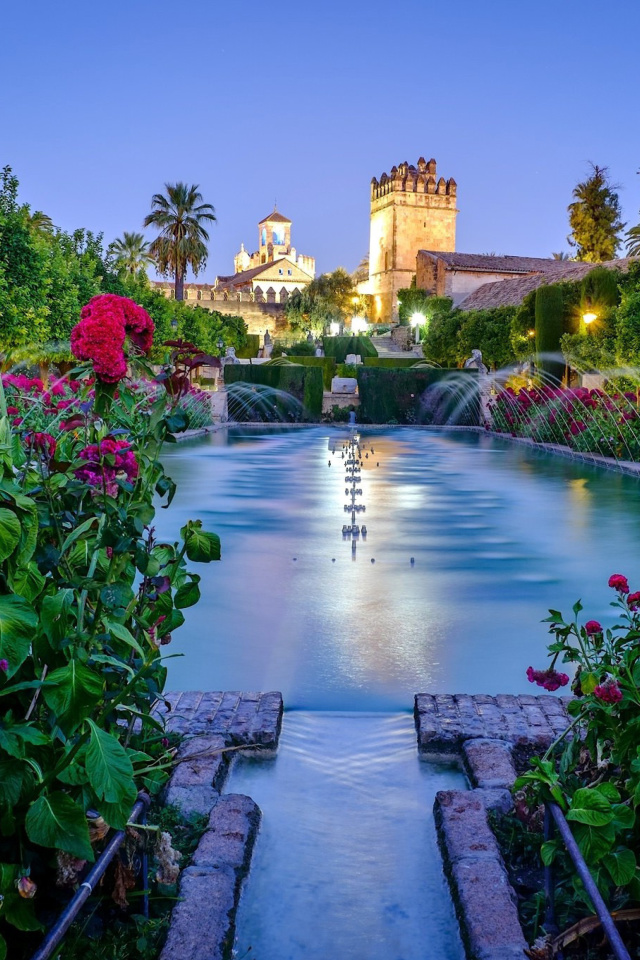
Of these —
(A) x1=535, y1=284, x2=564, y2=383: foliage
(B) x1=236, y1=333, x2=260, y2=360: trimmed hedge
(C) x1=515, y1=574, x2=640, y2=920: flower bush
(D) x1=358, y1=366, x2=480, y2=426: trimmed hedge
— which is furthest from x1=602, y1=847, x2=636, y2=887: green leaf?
(B) x1=236, y1=333, x2=260, y2=360: trimmed hedge

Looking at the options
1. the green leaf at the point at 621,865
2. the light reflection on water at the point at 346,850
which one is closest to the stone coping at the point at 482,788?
the light reflection on water at the point at 346,850

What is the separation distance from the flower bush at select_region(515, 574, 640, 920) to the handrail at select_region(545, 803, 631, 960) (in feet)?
0.14

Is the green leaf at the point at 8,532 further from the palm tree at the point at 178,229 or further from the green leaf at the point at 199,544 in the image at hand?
the palm tree at the point at 178,229

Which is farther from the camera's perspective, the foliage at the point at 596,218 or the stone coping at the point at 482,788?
the foliage at the point at 596,218

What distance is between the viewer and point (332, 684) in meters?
4.72

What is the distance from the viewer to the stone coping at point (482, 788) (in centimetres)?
237

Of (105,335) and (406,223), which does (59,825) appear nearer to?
(105,335)

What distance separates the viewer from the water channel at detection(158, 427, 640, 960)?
109 inches

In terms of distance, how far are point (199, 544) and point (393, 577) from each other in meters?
4.53

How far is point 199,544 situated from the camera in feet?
9.14

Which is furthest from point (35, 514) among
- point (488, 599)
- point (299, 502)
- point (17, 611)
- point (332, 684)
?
point (299, 502)

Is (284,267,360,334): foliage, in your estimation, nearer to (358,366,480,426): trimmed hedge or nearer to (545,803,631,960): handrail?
(358,366,480,426): trimmed hedge

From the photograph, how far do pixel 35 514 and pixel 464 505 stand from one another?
378 inches

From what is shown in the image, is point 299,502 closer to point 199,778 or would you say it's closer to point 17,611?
point 199,778
